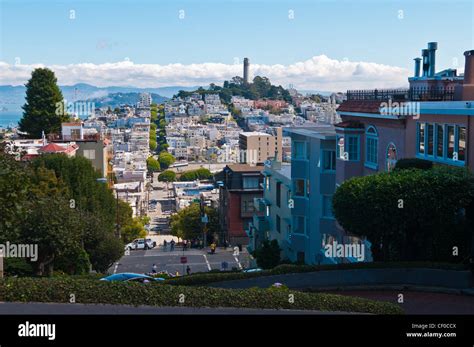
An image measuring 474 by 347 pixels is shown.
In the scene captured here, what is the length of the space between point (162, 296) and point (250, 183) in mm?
56132

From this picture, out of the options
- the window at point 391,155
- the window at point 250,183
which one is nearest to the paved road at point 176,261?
the window at point 250,183

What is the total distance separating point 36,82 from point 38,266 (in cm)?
3734

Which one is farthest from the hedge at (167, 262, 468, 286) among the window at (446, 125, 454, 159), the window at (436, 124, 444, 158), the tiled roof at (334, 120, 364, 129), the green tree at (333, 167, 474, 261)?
the tiled roof at (334, 120, 364, 129)

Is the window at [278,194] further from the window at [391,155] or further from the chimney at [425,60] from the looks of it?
the window at [391,155]

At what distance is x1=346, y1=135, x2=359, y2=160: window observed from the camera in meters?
26.3

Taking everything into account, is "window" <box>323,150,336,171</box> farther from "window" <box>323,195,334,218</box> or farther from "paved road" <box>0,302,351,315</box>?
"paved road" <box>0,302,351,315</box>

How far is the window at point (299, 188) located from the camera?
33156mm

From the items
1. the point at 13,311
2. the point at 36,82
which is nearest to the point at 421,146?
the point at 13,311

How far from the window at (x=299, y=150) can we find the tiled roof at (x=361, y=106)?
4676 millimetres

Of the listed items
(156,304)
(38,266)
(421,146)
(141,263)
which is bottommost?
(141,263)

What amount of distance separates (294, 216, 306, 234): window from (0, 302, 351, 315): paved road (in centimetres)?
2107

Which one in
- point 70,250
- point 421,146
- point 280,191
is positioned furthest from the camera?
point 280,191

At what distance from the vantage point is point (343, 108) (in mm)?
27969
